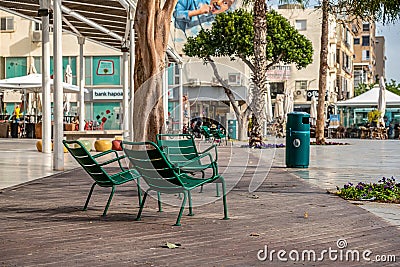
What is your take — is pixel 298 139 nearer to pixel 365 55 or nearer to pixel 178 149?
pixel 178 149

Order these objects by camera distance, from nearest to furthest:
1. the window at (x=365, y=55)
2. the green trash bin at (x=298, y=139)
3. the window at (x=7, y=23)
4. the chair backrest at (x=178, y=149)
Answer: the chair backrest at (x=178, y=149) → the green trash bin at (x=298, y=139) → the window at (x=7, y=23) → the window at (x=365, y=55)

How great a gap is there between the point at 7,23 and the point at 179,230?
4295 centimetres

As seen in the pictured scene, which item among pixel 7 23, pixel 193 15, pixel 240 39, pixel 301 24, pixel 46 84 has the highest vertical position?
pixel 301 24

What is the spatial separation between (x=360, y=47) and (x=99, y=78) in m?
61.7

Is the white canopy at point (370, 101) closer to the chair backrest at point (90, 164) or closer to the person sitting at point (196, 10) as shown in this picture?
the person sitting at point (196, 10)

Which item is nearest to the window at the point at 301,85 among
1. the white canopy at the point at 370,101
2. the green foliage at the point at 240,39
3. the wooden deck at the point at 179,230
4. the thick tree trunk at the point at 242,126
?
the green foliage at the point at 240,39

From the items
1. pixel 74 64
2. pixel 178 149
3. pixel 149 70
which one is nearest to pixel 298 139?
pixel 149 70

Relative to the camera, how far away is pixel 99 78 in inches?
1802

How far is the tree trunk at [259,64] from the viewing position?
73.3ft

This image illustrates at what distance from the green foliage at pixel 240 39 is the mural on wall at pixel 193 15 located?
274 cm

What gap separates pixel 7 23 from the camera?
152 feet

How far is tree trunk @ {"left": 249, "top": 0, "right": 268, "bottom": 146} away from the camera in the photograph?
22.3 meters

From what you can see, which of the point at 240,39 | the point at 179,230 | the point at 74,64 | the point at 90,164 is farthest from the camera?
the point at 74,64

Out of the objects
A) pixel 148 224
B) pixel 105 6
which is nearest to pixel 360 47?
pixel 105 6
